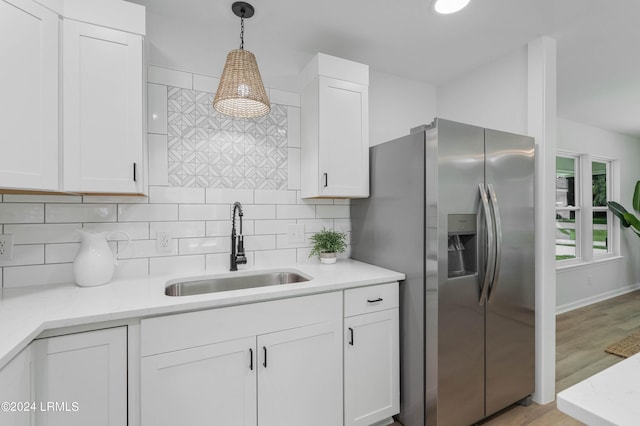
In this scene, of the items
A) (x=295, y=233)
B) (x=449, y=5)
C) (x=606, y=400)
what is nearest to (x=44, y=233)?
(x=295, y=233)

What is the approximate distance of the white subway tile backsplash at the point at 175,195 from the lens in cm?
183

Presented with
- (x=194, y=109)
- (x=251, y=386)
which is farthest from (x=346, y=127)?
(x=251, y=386)

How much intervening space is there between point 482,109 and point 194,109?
2.20m

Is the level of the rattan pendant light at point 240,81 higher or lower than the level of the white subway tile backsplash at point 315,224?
higher

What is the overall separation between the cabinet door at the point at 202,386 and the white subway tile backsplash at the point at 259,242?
2.51 feet

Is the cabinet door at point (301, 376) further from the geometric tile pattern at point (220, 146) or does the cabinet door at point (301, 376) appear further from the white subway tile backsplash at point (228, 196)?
the geometric tile pattern at point (220, 146)

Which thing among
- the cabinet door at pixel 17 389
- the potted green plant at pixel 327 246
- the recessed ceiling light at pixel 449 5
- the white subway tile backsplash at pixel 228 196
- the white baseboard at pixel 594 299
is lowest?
the white baseboard at pixel 594 299

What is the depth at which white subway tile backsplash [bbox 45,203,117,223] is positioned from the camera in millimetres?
1598

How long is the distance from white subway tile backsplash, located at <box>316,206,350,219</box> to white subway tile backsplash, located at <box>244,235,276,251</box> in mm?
409

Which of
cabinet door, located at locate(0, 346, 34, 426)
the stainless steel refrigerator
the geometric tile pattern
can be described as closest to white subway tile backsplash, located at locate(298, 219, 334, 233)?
the geometric tile pattern

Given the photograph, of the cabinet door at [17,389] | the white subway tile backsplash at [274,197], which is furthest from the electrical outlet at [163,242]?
the cabinet door at [17,389]

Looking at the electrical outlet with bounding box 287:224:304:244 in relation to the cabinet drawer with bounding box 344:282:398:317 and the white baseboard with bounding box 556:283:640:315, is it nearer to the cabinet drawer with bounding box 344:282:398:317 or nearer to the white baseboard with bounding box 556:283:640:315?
the cabinet drawer with bounding box 344:282:398:317

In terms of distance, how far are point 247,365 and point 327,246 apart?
975 mm

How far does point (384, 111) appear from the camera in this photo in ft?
8.57
